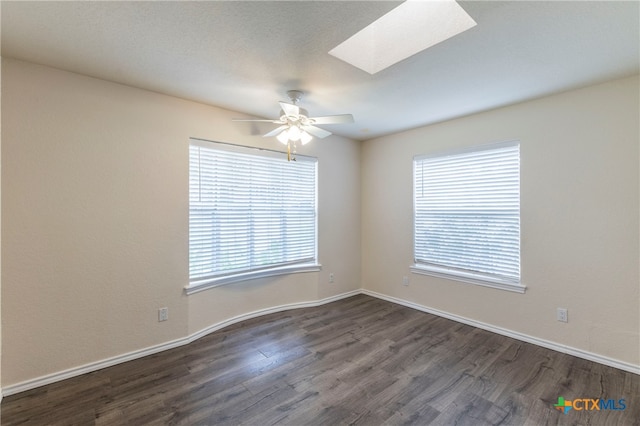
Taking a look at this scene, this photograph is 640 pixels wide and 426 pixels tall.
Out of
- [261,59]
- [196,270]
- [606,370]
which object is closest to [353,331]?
[196,270]

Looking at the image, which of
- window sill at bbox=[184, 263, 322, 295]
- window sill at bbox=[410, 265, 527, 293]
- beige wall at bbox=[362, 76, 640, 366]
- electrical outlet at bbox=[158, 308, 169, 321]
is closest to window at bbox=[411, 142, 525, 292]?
window sill at bbox=[410, 265, 527, 293]

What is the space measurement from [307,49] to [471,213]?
105 inches

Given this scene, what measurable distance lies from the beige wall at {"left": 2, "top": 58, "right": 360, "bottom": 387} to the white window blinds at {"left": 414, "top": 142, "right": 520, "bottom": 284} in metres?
2.64

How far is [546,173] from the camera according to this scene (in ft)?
9.11

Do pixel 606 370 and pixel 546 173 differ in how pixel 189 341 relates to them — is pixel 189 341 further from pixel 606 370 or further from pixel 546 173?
pixel 546 173

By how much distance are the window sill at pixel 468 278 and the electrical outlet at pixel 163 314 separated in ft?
10.1

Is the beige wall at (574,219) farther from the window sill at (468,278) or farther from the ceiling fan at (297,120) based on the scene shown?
the ceiling fan at (297,120)

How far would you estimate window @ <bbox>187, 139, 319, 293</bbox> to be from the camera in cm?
305

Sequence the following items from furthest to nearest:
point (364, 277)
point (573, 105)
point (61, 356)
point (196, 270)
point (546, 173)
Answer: point (364, 277), point (196, 270), point (546, 173), point (573, 105), point (61, 356)

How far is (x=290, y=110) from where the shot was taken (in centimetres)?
236

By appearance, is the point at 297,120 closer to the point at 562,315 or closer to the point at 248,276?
the point at 248,276

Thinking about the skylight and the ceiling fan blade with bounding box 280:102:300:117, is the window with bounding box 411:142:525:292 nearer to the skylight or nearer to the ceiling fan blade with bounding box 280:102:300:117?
the skylight

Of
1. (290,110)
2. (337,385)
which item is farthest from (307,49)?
(337,385)

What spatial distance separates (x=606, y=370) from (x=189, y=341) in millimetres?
3842
